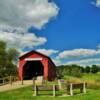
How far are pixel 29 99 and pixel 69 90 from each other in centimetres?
411

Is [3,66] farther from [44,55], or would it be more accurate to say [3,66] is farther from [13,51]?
[44,55]

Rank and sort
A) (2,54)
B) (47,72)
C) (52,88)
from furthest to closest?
1. (2,54)
2. (47,72)
3. (52,88)

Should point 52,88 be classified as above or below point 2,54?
below

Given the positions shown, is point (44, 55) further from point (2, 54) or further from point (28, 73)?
point (2, 54)

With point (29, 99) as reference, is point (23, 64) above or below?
above

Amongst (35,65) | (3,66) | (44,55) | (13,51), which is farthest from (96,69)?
(44,55)

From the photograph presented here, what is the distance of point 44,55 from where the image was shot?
39.2 metres

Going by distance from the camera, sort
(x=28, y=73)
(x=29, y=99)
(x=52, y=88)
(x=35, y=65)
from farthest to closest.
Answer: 1. (x=35, y=65)
2. (x=28, y=73)
3. (x=52, y=88)
4. (x=29, y=99)

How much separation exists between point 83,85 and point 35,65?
30.2 metres

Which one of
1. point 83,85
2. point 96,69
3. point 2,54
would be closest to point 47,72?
point 83,85

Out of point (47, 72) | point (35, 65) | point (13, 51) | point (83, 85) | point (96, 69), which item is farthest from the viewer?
point (96, 69)

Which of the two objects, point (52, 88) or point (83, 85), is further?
point (83, 85)

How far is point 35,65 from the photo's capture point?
1994 inches

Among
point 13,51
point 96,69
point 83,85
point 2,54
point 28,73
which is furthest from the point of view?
point 96,69
